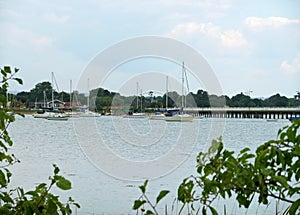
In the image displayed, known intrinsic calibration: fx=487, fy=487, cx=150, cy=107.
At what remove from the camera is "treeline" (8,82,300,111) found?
914 inches

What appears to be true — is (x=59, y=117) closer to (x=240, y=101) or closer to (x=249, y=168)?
(x=240, y=101)

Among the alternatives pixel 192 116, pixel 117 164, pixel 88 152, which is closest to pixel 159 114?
pixel 192 116

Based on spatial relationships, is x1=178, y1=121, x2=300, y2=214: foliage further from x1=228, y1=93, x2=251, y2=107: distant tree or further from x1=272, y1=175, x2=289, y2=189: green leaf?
x1=228, y1=93, x2=251, y2=107: distant tree

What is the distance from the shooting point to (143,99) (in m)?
34.7

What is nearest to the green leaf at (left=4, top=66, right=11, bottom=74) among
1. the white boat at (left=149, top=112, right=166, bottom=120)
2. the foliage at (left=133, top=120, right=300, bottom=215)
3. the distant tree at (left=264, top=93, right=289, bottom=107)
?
the foliage at (left=133, top=120, right=300, bottom=215)

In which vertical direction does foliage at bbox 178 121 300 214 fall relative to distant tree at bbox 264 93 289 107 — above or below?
below

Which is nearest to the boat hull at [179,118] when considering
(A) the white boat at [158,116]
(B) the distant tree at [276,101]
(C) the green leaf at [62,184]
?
(A) the white boat at [158,116]

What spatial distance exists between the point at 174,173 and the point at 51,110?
51.6m

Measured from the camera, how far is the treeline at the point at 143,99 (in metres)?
23.2

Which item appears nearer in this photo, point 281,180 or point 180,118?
point 281,180

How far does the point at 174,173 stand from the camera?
15969mm

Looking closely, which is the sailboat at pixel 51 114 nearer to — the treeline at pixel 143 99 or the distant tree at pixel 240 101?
the treeline at pixel 143 99

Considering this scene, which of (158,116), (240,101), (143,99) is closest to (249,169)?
(143,99)

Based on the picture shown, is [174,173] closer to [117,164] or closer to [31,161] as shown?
[117,164]
